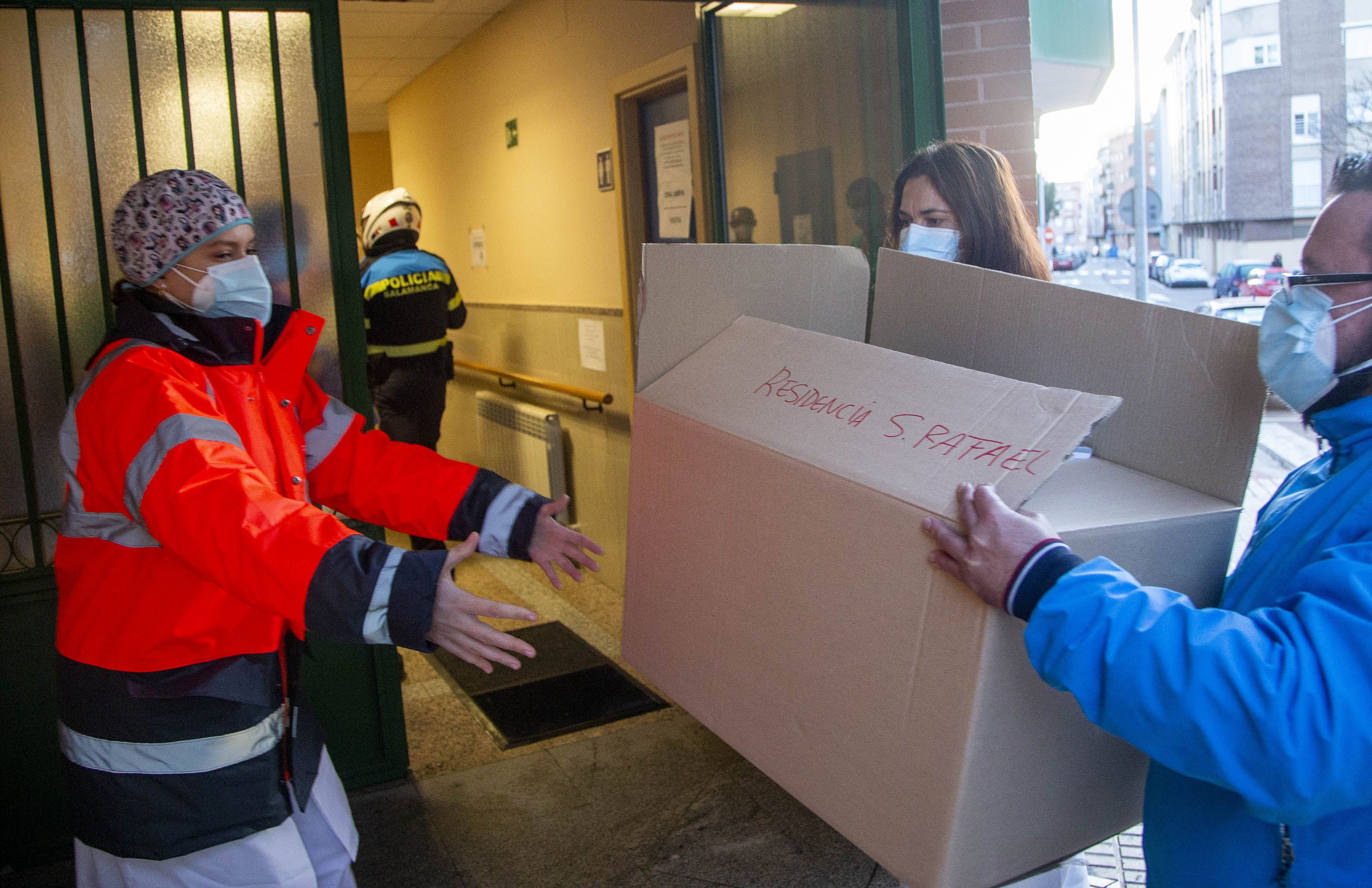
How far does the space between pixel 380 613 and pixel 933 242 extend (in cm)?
116

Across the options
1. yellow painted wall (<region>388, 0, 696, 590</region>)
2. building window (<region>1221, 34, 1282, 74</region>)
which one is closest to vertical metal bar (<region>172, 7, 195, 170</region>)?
yellow painted wall (<region>388, 0, 696, 590</region>)

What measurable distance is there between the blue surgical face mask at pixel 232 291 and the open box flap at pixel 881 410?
0.67 m

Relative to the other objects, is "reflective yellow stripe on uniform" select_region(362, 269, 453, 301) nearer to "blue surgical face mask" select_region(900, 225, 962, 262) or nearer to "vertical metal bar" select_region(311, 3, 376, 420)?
"vertical metal bar" select_region(311, 3, 376, 420)

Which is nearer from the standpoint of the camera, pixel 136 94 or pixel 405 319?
pixel 136 94

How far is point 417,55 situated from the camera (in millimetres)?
6504

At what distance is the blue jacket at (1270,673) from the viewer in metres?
0.80

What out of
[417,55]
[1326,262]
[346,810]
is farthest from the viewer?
[417,55]

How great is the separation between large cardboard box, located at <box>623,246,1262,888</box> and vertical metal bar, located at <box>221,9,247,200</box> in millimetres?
1568

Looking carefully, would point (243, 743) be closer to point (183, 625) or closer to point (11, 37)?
point (183, 625)

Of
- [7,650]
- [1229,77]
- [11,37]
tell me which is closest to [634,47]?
[11,37]

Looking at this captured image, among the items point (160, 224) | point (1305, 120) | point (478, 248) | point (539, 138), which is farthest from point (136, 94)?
point (1305, 120)

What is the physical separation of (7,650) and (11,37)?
1.37 m

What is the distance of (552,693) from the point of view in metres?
3.40

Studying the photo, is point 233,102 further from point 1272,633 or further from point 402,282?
point 1272,633
